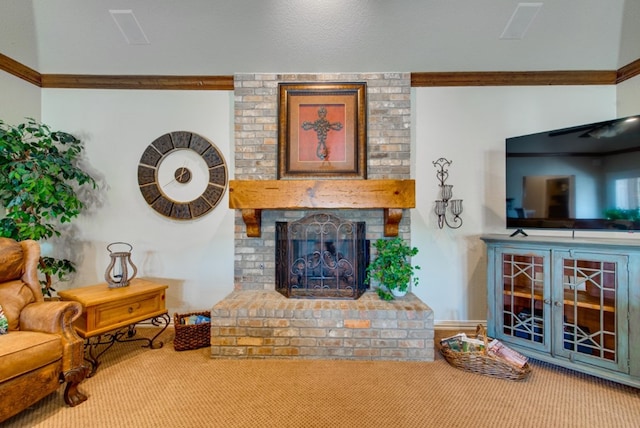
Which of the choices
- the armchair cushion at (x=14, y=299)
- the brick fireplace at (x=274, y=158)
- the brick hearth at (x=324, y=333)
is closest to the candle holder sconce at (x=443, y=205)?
the brick fireplace at (x=274, y=158)

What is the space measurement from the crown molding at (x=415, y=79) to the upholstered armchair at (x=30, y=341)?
1866 millimetres

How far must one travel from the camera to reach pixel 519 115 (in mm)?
2805

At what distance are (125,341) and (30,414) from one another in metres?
0.91

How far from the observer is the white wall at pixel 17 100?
254 centimetres

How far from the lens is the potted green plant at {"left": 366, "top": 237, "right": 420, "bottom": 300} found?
2461 millimetres

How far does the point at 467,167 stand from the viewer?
284cm

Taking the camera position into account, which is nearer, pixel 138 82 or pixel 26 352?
pixel 26 352

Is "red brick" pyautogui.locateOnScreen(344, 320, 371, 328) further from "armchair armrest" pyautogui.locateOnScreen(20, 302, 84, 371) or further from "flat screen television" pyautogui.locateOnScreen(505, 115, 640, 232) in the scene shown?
"armchair armrest" pyautogui.locateOnScreen(20, 302, 84, 371)

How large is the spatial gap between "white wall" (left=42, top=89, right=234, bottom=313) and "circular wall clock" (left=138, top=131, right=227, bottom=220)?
3.2 inches

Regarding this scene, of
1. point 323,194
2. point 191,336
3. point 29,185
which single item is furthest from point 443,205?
point 29,185

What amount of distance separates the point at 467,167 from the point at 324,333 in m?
2.22

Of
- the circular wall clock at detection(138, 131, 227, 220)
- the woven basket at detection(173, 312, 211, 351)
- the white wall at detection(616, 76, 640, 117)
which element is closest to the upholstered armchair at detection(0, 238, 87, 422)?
the woven basket at detection(173, 312, 211, 351)

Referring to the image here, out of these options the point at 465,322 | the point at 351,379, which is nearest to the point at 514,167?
the point at 465,322

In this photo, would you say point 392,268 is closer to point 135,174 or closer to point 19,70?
point 135,174
